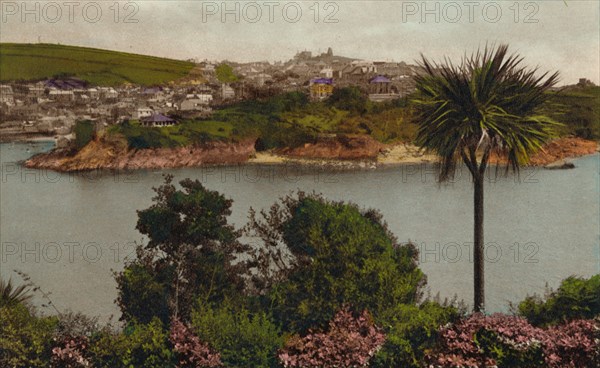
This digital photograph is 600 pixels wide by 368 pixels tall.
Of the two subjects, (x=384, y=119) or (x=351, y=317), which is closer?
(x=351, y=317)

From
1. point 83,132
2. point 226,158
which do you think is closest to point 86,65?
point 83,132

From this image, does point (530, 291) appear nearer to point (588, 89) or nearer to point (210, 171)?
point (588, 89)

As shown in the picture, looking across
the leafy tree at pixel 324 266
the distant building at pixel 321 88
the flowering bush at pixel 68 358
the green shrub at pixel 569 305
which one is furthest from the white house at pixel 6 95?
the green shrub at pixel 569 305

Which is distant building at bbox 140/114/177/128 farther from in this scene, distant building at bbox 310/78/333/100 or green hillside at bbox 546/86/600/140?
green hillside at bbox 546/86/600/140

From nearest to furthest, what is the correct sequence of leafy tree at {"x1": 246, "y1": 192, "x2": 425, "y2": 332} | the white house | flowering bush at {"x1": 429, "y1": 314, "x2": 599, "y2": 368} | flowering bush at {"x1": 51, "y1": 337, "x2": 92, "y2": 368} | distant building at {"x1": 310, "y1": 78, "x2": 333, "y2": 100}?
flowering bush at {"x1": 429, "y1": 314, "x2": 599, "y2": 368}, flowering bush at {"x1": 51, "y1": 337, "x2": 92, "y2": 368}, leafy tree at {"x1": 246, "y1": 192, "x2": 425, "y2": 332}, the white house, distant building at {"x1": 310, "y1": 78, "x2": 333, "y2": 100}

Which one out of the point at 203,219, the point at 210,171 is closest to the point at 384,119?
the point at 210,171

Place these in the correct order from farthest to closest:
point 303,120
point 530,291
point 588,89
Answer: point 303,120 < point 588,89 < point 530,291

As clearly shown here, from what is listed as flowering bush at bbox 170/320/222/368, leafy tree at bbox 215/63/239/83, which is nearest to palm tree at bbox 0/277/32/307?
flowering bush at bbox 170/320/222/368
